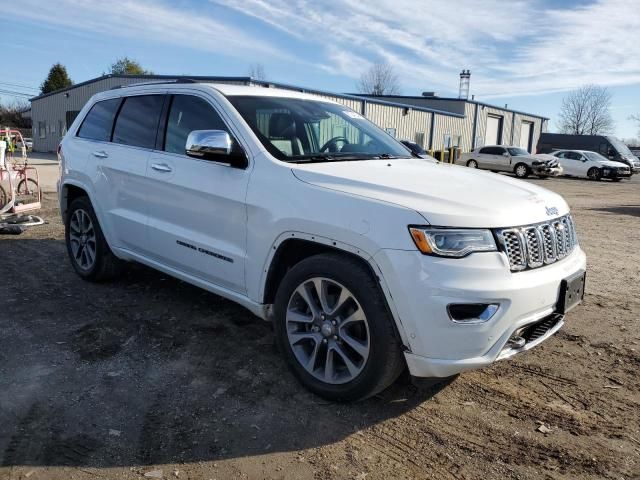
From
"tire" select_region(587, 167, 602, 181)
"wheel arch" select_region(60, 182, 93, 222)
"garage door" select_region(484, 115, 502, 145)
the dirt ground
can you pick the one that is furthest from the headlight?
"garage door" select_region(484, 115, 502, 145)

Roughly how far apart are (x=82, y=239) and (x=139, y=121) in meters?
1.51

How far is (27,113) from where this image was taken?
69500mm

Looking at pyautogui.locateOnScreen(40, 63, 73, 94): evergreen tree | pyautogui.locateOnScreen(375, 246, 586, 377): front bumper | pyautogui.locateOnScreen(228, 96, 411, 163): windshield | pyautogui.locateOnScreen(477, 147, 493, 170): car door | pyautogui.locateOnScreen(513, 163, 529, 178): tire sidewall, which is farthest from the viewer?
pyautogui.locateOnScreen(40, 63, 73, 94): evergreen tree

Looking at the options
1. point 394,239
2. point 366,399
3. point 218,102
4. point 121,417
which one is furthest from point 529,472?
point 218,102

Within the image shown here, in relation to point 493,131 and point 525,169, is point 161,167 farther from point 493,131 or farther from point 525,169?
point 493,131

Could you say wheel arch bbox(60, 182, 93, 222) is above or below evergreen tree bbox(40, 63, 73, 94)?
below

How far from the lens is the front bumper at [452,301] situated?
8.59 ft

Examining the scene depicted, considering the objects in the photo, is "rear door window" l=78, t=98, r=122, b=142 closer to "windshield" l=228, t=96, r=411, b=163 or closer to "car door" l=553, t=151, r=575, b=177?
"windshield" l=228, t=96, r=411, b=163

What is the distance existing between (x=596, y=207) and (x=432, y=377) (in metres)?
13.2

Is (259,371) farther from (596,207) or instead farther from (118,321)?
(596,207)

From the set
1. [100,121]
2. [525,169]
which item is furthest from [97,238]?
[525,169]

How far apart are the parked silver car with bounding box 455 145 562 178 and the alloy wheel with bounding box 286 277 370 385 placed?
25.4 m

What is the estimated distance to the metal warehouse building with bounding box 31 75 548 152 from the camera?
2870 cm

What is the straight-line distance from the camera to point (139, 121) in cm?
462
